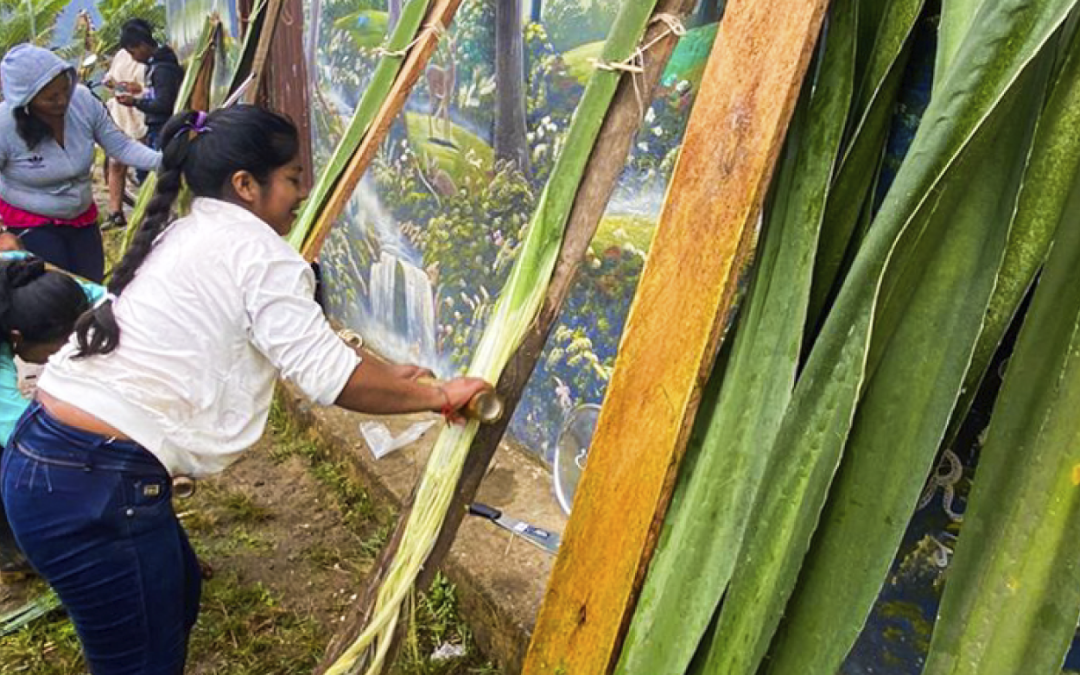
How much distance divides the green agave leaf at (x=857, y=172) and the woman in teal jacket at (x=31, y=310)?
2.23 metres

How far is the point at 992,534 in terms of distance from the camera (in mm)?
1151

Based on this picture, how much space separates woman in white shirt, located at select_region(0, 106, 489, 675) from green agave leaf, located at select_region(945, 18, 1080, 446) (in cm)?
115

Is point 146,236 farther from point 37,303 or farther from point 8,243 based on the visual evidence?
point 8,243

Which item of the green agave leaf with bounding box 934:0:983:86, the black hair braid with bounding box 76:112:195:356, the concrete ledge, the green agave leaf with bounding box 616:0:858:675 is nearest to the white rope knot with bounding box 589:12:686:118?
the green agave leaf with bounding box 616:0:858:675

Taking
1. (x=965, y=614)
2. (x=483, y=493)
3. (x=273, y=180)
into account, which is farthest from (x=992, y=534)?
(x=483, y=493)

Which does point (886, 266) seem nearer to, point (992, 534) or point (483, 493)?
point (992, 534)

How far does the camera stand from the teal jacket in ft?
9.52

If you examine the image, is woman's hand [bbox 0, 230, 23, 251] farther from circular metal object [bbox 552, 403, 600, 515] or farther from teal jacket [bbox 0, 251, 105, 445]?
circular metal object [bbox 552, 403, 600, 515]

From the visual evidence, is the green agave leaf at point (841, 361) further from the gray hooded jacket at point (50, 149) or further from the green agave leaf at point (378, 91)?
the gray hooded jacket at point (50, 149)

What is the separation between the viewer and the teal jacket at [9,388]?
9.52 ft

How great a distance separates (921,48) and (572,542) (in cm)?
95

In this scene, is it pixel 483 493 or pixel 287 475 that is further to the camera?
pixel 287 475

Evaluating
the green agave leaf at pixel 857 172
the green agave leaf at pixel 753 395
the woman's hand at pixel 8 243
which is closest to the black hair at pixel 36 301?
the woman's hand at pixel 8 243

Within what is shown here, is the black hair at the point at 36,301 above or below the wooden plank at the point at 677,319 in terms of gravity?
below
